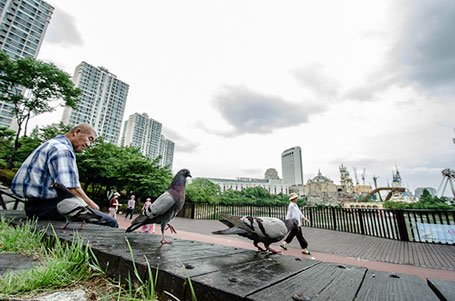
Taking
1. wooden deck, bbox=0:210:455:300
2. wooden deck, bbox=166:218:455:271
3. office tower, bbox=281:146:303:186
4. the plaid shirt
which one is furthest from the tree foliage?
office tower, bbox=281:146:303:186

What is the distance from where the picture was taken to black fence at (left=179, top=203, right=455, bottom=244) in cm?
638

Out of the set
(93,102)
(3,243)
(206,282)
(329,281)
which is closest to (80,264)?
(206,282)

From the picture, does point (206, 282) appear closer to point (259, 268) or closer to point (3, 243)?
point (259, 268)

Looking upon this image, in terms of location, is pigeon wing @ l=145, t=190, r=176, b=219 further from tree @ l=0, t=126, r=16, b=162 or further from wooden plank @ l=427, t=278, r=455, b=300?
tree @ l=0, t=126, r=16, b=162

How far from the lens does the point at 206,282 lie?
782 millimetres

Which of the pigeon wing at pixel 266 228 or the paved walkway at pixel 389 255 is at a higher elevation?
the pigeon wing at pixel 266 228

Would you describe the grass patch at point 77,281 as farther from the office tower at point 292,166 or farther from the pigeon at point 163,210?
the office tower at point 292,166

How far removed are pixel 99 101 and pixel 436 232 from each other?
303 ft

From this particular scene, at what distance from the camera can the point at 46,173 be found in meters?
2.54

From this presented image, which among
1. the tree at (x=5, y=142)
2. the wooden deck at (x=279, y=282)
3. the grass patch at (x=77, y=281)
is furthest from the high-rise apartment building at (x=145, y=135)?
the wooden deck at (x=279, y=282)

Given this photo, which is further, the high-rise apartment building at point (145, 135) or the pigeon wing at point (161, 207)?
the high-rise apartment building at point (145, 135)

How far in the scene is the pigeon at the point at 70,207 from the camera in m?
2.26

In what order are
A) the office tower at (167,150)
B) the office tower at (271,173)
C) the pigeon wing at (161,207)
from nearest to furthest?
the pigeon wing at (161,207) < the office tower at (167,150) < the office tower at (271,173)

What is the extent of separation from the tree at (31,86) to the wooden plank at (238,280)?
22069mm
